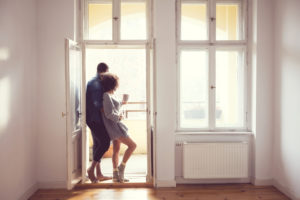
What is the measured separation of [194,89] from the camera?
4.67m

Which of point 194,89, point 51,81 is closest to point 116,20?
point 51,81

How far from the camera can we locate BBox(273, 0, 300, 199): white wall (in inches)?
149

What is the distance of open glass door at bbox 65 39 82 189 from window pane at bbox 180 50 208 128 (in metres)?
1.57

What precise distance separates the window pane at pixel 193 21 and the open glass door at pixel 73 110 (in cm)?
167

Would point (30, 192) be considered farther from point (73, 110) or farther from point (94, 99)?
point (94, 99)

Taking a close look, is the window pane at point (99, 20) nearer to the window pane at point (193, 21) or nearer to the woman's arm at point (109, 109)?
the woman's arm at point (109, 109)

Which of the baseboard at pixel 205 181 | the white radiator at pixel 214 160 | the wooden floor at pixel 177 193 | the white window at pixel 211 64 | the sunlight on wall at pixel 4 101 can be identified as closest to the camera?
the sunlight on wall at pixel 4 101

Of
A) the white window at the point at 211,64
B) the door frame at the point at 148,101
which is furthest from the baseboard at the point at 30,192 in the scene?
the white window at the point at 211,64

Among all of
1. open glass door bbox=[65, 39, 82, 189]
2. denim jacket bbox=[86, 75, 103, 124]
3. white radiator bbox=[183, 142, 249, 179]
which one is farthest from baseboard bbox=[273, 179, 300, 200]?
open glass door bbox=[65, 39, 82, 189]

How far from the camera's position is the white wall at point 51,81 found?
4311mm

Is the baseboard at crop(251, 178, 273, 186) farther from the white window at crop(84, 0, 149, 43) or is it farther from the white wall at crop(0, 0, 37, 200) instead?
the white wall at crop(0, 0, 37, 200)

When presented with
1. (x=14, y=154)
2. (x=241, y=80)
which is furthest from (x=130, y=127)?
(x=14, y=154)

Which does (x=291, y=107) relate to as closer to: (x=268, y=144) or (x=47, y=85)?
(x=268, y=144)

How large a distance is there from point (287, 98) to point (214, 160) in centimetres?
135
